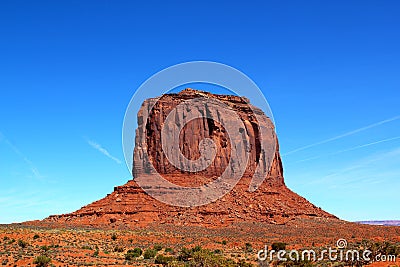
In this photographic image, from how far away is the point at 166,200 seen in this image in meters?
69.9

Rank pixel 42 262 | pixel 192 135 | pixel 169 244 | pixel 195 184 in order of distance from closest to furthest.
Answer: pixel 42 262 → pixel 169 244 → pixel 195 184 → pixel 192 135

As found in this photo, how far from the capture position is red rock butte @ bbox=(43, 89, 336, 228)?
66000 mm

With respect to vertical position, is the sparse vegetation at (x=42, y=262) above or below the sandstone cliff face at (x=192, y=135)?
below

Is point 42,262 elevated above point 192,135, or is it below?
below

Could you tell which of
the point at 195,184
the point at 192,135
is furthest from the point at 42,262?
the point at 192,135

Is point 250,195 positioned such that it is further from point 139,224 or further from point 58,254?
point 58,254

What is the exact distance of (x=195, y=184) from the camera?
74.4 m

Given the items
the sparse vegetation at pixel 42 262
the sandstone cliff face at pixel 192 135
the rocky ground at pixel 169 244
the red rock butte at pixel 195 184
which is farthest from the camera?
the sandstone cliff face at pixel 192 135

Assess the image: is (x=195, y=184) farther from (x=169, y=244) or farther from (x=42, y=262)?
(x=42, y=262)

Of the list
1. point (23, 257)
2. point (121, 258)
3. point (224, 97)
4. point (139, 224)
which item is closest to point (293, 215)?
point (139, 224)

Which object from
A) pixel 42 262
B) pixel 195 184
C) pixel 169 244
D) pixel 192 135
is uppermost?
pixel 192 135

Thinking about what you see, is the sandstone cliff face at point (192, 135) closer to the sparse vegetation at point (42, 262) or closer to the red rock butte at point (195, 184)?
the red rock butte at point (195, 184)

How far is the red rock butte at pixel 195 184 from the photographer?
6600cm

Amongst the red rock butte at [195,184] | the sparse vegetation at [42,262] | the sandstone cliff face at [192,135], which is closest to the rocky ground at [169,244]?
the sparse vegetation at [42,262]
